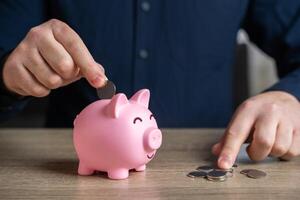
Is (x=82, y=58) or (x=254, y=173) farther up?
(x=82, y=58)

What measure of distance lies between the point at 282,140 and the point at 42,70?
31 cm

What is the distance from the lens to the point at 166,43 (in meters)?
0.99

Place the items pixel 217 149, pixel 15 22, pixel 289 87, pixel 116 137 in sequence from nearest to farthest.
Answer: pixel 116 137 → pixel 217 149 → pixel 289 87 → pixel 15 22

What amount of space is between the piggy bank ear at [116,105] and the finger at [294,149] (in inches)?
9.1

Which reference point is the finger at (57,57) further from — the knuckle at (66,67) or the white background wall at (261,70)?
the white background wall at (261,70)

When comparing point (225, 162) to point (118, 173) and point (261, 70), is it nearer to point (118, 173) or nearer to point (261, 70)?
point (118, 173)

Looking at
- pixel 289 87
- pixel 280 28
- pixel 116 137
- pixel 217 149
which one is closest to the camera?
pixel 116 137

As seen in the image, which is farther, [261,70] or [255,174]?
[261,70]

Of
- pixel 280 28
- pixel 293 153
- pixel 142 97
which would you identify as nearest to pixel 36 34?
pixel 142 97

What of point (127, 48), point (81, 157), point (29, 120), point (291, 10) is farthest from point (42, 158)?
point (29, 120)

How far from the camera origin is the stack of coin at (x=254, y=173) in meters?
0.60

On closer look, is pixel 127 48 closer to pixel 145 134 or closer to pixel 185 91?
pixel 185 91

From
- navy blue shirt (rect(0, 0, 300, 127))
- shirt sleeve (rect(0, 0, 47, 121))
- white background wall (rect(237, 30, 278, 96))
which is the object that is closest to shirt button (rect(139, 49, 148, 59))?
navy blue shirt (rect(0, 0, 300, 127))

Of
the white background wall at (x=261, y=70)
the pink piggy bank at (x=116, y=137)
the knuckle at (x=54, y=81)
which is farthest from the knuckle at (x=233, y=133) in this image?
the white background wall at (x=261, y=70)
